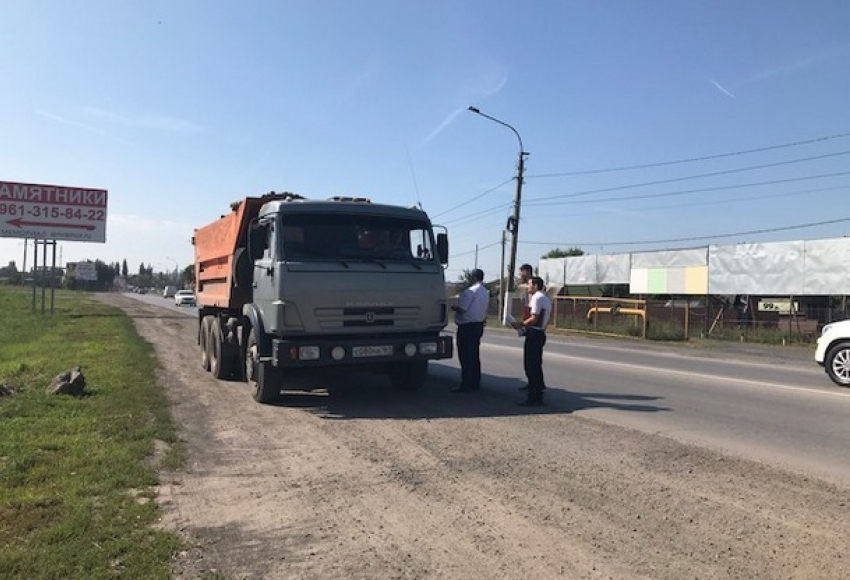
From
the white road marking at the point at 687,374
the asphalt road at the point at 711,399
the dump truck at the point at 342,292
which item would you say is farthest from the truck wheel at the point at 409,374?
the white road marking at the point at 687,374

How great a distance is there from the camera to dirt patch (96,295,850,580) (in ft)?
13.4

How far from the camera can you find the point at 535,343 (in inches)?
376

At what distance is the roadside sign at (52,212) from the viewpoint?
33562mm

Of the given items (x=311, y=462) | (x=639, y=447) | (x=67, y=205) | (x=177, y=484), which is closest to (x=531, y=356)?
(x=639, y=447)

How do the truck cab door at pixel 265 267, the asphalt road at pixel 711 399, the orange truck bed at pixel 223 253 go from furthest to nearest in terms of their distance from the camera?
the orange truck bed at pixel 223 253 → the truck cab door at pixel 265 267 → the asphalt road at pixel 711 399

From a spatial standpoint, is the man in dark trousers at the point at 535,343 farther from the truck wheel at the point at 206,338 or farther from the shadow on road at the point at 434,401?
the truck wheel at the point at 206,338

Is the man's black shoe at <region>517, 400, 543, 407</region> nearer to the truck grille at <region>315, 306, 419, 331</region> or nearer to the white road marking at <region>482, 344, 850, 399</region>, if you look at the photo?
the truck grille at <region>315, 306, 419, 331</region>

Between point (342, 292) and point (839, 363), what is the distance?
29.5 ft

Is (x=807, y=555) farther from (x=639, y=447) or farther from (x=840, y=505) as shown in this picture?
(x=639, y=447)

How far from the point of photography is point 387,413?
8.80 meters

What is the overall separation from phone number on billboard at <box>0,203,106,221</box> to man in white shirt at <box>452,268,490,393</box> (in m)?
30.5

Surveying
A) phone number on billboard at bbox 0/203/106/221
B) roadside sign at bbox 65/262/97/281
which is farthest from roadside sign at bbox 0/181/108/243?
roadside sign at bbox 65/262/97/281

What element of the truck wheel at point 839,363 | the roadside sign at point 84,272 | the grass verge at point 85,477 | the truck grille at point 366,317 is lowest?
the grass verge at point 85,477

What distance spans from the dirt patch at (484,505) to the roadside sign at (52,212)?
3098 centimetres
